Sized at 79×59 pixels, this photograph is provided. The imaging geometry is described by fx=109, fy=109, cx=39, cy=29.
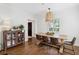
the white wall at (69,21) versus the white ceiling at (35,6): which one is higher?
the white ceiling at (35,6)

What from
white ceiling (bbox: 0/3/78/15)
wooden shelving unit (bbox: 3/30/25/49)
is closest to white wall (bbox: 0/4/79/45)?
white ceiling (bbox: 0/3/78/15)

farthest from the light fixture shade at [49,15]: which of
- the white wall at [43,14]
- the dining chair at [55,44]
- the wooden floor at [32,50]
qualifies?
the wooden floor at [32,50]

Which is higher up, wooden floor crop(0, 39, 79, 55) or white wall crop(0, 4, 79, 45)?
white wall crop(0, 4, 79, 45)

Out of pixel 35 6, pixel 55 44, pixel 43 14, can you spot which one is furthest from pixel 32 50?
pixel 35 6

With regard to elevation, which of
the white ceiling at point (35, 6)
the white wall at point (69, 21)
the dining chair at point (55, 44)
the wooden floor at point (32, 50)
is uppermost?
the white ceiling at point (35, 6)

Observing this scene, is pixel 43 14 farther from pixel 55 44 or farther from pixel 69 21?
pixel 55 44

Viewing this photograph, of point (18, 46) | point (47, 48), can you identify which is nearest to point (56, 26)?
point (47, 48)

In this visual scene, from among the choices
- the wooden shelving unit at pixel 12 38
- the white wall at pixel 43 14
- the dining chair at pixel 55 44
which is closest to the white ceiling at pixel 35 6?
the white wall at pixel 43 14

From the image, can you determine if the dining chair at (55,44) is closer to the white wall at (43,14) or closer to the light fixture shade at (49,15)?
the white wall at (43,14)

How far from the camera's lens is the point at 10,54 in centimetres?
206

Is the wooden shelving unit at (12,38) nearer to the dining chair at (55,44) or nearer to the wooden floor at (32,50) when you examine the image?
the wooden floor at (32,50)

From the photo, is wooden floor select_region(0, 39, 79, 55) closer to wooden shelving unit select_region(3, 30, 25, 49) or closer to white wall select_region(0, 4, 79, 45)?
wooden shelving unit select_region(3, 30, 25, 49)

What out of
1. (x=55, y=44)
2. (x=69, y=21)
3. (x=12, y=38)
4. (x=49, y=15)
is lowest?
(x=55, y=44)

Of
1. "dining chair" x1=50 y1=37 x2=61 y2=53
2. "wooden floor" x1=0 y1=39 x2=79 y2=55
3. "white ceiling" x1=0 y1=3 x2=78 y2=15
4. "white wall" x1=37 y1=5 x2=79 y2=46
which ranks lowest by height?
"wooden floor" x1=0 y1=39 x2=79 y2=55
